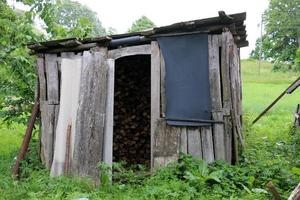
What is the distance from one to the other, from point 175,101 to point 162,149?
85 cm

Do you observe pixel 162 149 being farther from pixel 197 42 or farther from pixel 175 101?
pixel 197 42

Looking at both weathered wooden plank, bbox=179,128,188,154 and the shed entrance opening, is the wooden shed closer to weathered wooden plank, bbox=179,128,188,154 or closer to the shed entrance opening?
weathered wooden plank, bbox=179,128,188,154

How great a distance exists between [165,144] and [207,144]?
2.32 feet

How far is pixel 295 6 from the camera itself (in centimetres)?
4331

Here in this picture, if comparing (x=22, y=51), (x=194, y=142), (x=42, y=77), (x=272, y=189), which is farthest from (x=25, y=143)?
(x=272, y=189)

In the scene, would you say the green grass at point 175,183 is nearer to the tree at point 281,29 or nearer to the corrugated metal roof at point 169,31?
the corrugated metal roof at point 169,31

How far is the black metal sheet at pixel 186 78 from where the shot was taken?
629 centimetres

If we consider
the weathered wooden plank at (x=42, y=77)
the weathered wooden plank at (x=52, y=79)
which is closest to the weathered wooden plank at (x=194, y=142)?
the weathered wooden plank at (x=52, y=79)

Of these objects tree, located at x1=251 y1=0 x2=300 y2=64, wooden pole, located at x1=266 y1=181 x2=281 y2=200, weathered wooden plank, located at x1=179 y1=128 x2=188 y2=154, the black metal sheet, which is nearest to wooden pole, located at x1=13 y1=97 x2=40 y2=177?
the black metal sheet

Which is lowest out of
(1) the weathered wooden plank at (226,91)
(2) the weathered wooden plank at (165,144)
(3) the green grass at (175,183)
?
(3) the green grass at (175,183)

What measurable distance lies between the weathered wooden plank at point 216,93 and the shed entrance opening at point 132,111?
2914 mm

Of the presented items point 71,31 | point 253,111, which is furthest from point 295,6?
point 71,31

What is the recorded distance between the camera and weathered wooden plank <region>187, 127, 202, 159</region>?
634cm

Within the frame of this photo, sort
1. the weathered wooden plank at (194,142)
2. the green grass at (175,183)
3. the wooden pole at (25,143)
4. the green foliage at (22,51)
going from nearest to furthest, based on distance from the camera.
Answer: the green grass at (175,183), the weathered wooden plank at (194,142), the wooden pole at (25,143), the green foliage at (22,51)
